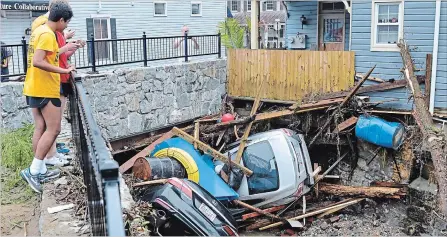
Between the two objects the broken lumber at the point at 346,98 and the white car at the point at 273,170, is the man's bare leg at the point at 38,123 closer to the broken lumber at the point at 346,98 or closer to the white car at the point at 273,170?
the white car at the point at 273,170

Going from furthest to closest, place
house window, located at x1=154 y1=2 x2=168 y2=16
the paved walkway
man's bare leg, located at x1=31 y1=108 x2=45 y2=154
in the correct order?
1. house window, located at x1=154 y1=2 x2=168 y2=16
2. man's bare leg, located at x1=31 y1=108 x2=45 y2=154
3. the paved walkway

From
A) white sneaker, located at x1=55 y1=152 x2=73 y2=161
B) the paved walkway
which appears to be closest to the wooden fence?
white sneaker, located at x1=55 y1=152 x2=73 y2=161

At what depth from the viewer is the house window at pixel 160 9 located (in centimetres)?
1938

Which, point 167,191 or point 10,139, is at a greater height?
point 10,139

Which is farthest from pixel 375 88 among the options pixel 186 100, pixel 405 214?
pixel 186 100

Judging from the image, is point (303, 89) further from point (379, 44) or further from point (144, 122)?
point (144, 122)

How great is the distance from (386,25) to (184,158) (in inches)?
275

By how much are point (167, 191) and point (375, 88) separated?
25.3 ft

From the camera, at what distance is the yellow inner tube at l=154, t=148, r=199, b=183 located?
31.2ft

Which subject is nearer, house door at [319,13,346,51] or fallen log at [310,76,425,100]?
fallen log at [310,76,425,100]

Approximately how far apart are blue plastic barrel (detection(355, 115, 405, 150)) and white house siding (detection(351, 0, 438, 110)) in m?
1.35

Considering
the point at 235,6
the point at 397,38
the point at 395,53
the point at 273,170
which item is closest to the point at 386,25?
the point at 397,38

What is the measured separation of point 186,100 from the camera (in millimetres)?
13195

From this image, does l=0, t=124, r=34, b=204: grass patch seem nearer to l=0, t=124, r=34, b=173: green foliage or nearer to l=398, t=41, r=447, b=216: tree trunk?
l=0, t=124, r=34, b=173: green foliage
